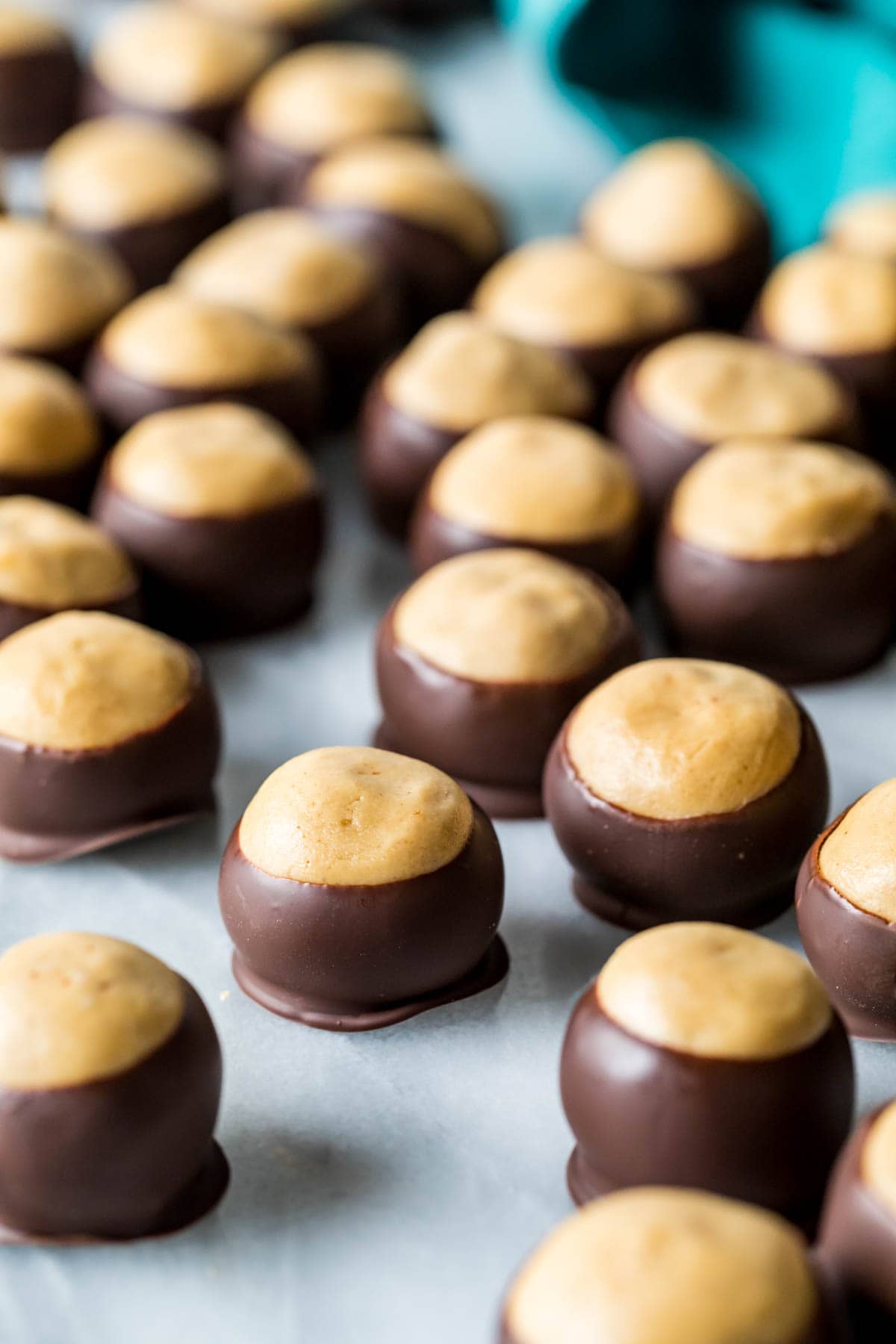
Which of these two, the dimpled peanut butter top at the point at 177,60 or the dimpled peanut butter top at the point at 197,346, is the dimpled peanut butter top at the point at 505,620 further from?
the dimpled peanut butter top at the point at 177,60

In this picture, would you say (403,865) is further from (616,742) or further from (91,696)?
(91,696)

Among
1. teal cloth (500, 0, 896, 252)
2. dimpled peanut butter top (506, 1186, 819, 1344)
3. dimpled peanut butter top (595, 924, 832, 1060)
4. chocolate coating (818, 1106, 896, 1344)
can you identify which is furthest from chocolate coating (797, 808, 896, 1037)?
teal cloth (500, 0, 896, 252)

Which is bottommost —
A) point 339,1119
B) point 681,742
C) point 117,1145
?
point 339,1119

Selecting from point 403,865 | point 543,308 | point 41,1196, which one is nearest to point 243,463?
point 543,308

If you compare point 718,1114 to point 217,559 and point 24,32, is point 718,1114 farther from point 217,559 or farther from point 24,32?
point 24,32

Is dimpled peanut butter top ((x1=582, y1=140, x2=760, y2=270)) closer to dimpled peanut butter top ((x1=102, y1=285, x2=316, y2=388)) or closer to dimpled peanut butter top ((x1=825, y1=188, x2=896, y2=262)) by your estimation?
dimpled peanut butter top ((x1=825, y1=188, x2=896, y2=262))

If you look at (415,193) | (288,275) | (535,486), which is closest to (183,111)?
(415,193)
